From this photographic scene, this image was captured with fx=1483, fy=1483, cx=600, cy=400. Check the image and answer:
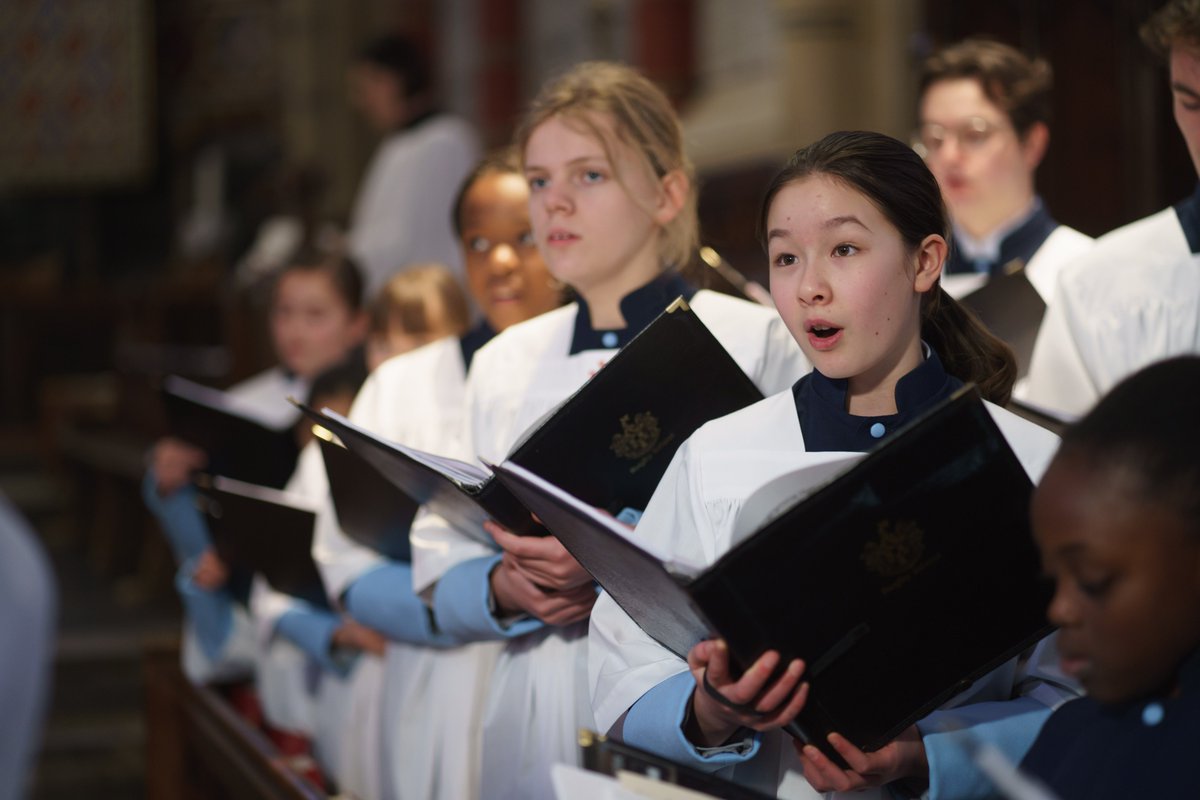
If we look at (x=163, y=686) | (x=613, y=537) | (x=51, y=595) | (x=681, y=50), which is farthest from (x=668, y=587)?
(x=681, y=50)

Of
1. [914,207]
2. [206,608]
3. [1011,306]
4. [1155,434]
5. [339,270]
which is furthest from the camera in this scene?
[206,608]

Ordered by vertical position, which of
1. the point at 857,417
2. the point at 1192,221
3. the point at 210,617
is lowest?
the point at 210,617

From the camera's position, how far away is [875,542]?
145 centimetres

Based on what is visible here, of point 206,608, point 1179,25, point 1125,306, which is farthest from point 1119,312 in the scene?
point 206,608

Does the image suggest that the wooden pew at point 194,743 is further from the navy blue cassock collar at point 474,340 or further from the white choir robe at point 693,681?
the white choir robe at point 693,681

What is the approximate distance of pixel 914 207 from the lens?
174cm

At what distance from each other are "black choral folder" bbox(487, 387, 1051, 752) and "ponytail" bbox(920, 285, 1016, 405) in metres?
0.33

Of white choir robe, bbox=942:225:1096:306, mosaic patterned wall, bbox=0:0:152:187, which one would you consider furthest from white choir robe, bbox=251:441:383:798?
mosaic patterned wall, bbox=0:0:152:187

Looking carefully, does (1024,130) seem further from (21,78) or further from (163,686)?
(21,78)

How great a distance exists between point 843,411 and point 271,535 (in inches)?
71.1

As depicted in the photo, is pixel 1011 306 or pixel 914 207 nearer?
pixel 914 207

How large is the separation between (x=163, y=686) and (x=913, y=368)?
2.78 metres

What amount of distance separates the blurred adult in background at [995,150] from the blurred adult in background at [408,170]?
2888mm

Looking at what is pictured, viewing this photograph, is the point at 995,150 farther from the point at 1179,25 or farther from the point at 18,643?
the point at 18,643
